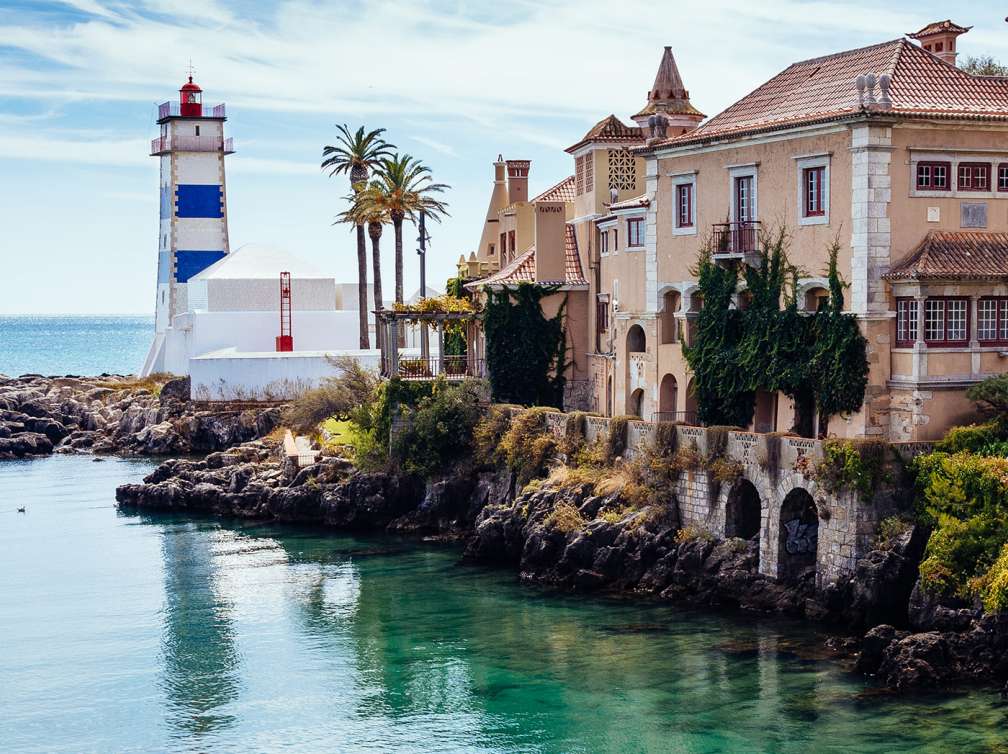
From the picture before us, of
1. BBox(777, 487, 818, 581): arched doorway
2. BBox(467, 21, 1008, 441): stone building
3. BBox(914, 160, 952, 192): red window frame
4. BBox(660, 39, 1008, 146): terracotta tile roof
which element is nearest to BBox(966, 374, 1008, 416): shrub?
BBox(467, 21, 1008, 441): stone building

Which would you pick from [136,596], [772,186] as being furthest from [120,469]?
[772,186]

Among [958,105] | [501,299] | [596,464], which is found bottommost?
[596,464]

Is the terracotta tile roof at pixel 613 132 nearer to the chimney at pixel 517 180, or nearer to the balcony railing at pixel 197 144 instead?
the chimney at pixel 517 180

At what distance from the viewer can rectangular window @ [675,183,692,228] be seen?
50.2 metres

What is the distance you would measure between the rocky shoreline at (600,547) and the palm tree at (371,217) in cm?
1303

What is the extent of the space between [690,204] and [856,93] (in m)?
7.35

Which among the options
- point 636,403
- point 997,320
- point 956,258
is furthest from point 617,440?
point 997,320

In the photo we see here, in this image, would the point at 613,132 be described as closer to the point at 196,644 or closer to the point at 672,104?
the point at 672,104

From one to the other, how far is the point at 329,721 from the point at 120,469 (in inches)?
1830

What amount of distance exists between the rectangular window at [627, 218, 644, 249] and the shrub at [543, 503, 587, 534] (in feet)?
38.6

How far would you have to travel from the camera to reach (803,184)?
44.8 m

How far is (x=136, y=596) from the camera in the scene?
158ft

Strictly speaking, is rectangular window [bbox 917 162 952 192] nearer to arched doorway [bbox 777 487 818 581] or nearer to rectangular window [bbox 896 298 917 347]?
rectangular window [bbox 896 298 917 347]

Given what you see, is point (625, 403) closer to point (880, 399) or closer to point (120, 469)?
point (880, 399)
